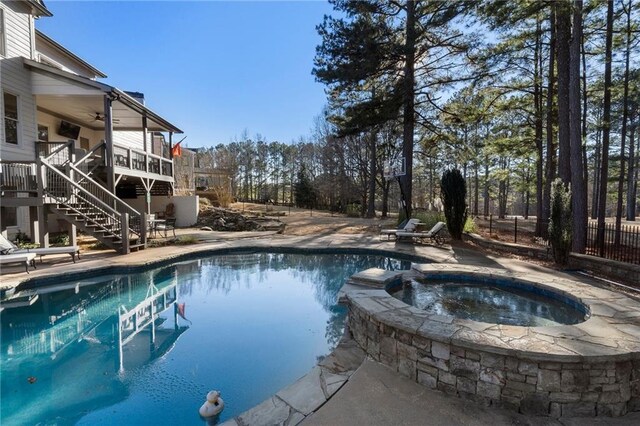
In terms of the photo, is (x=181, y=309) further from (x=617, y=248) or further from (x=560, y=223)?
(x=617, y=248)

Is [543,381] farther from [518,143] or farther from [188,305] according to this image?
[518,143]

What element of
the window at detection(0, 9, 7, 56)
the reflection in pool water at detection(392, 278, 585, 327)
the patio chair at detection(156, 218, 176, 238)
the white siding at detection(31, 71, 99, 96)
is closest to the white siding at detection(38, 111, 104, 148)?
the white siding at detection(31, 71, 99, 96)

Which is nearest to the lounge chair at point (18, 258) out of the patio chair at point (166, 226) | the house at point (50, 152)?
the house at point (50, 152)

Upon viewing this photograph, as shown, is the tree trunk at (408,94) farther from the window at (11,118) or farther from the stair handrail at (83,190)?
the window at (11,118)

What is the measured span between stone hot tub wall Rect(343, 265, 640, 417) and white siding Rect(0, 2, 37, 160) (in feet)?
37.1

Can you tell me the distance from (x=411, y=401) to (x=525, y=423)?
32.9 inches

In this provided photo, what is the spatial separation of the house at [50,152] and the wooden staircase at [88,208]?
21mm

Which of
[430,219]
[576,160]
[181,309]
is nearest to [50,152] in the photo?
[181,309]

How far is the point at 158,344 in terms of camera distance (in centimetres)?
446

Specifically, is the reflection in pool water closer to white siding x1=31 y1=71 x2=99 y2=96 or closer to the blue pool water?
the blue pool water

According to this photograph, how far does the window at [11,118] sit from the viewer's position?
8719 millimetres

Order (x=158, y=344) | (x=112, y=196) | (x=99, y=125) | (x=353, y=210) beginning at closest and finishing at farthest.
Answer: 1. (x=158, y=344)
2. (x=112, y=196)
3. (x=99, y=125)
4. (x=353, y=210)

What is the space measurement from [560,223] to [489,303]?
3.82 m

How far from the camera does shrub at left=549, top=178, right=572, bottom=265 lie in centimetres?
696
